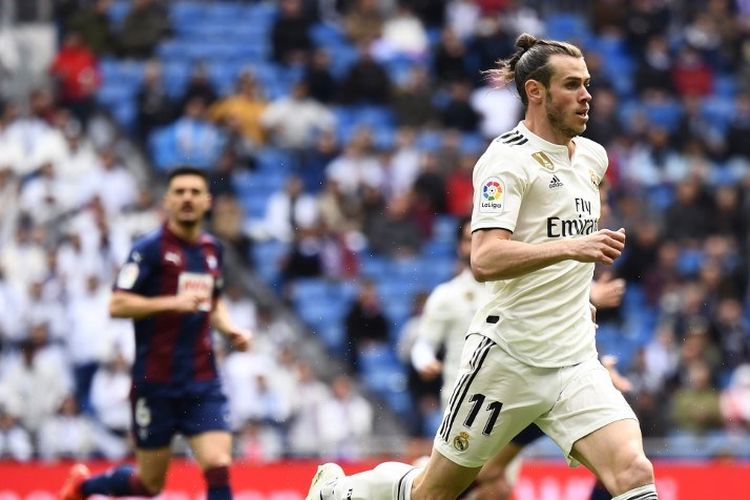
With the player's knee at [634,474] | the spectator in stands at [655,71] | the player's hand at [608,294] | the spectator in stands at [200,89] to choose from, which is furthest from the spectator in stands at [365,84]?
the player's knee at [634,474]

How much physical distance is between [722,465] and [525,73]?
7612 mm

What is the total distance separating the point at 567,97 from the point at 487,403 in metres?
1.43

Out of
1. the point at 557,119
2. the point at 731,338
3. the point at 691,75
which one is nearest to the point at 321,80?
the point at 691,75

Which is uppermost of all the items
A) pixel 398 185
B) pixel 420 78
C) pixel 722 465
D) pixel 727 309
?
pixel 420 78

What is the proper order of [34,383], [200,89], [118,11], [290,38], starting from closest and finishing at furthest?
[34,383] < [200,89] < [290,38] < [118,11]

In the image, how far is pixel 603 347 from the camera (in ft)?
57.0

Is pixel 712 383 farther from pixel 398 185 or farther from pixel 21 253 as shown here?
pixel 21 253

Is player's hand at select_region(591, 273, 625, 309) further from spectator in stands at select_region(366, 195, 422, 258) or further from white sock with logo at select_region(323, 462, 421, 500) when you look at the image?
spectator in stands at select_region(366, 195, 422, 258)

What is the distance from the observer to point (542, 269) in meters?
6.98

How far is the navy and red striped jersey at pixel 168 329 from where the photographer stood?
9664 millimetres

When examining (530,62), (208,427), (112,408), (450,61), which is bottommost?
(112,408)

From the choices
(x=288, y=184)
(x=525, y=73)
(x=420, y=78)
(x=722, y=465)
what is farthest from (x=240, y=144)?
(x=525, y=73)

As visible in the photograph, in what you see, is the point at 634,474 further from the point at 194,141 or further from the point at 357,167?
the point at 194,141

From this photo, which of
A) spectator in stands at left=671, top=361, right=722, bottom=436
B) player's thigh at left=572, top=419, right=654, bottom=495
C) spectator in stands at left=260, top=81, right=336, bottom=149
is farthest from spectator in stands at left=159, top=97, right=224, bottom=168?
player's thigh at left=572, top=419, right=654, bottom=495
